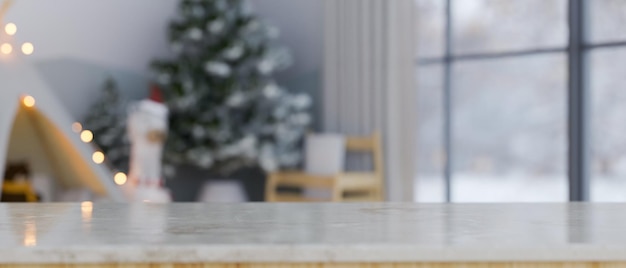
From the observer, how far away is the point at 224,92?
5273 mm

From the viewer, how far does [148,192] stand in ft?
15.4

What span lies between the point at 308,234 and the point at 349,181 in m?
4.18

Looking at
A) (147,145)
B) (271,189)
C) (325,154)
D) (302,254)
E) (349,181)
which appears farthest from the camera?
(271,189)

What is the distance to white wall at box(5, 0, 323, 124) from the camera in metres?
5.04

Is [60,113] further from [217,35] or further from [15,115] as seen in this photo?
[217,35]

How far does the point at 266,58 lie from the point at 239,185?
3.01ft

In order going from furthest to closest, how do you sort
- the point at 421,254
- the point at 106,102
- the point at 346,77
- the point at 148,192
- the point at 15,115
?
the point at 346,77 < the point at 106,102 < the point at 148,192 < the point at 15,115 < the point at 421,254

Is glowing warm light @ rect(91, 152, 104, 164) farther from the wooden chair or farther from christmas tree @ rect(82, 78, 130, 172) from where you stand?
the wooden chair

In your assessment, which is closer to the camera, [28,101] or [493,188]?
[28,101]

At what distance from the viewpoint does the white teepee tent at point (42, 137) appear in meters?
3.95

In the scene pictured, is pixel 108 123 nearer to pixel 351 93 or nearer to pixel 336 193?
pixel 336 193

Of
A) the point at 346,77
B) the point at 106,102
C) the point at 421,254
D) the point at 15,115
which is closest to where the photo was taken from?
the point at 421,254

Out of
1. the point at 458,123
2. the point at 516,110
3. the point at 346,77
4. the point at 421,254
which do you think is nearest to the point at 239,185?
the point at 346,77

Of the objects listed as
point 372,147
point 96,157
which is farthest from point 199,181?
point 96,157
